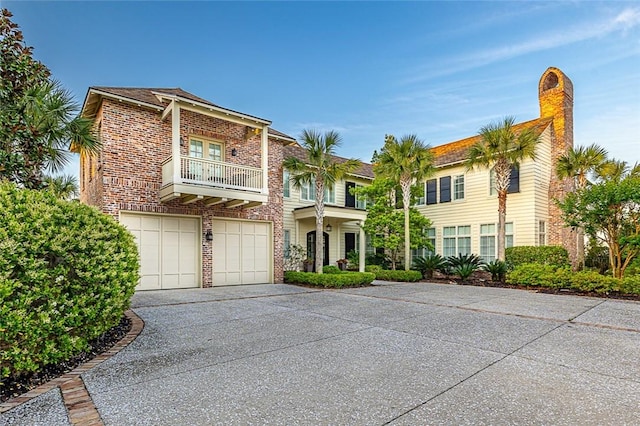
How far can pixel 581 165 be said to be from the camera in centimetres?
Result: 1487

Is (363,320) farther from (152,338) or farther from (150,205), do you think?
(150,205)

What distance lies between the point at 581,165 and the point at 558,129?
262cm

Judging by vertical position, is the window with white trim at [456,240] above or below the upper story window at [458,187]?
below

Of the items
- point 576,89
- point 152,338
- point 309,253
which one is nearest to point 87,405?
point 152,338

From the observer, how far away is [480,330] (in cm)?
610

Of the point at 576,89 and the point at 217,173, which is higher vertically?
the point at 576,89

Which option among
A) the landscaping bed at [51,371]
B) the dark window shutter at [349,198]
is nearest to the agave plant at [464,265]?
the dark window shutter at [349,198]

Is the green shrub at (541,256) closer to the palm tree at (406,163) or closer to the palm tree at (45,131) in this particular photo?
the palm tree at (406,163)

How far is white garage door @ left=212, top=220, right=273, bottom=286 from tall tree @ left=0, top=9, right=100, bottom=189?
552 cm

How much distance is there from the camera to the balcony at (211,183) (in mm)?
10328

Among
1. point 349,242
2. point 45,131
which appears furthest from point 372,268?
point 45,131

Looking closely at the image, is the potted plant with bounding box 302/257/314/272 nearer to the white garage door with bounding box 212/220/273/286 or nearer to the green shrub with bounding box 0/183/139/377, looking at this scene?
the white garage door with bounding box 212/220/273/286

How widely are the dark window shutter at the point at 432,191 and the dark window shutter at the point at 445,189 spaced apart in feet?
1.15

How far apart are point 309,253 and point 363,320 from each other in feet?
34.8
